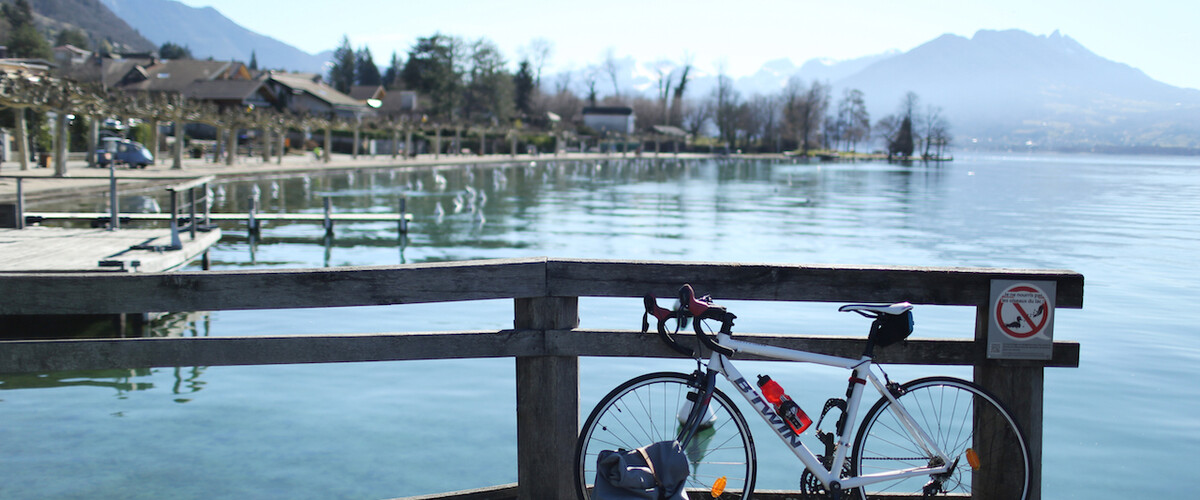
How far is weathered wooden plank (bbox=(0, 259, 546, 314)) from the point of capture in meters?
3.72

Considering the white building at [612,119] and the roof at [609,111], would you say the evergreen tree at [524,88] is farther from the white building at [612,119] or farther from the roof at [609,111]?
the roof at [609,111]

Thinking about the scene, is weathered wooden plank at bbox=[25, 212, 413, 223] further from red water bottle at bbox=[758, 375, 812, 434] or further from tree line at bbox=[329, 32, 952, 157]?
tree line at bbox=[329, 32, 952, 157]

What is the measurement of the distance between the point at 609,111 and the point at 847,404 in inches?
5298

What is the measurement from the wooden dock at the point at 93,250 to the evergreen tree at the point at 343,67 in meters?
121

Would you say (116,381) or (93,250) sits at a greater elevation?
(93,250)

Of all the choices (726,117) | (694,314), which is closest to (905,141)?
(726,117)

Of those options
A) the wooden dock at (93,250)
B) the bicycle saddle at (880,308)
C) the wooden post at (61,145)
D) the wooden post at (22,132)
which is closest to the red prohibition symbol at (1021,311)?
the bicycle saddle at (880,308)

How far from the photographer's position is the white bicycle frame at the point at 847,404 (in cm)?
366

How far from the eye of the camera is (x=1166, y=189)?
6256 centimetres

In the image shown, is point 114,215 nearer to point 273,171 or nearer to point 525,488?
point 525,488

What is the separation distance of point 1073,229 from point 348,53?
119 metres

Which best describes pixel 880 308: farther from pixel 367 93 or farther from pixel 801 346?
pixel 367 93

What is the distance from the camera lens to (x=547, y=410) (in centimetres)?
400

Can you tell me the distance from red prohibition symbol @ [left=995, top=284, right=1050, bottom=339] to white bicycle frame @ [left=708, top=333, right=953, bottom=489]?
0.60 m
